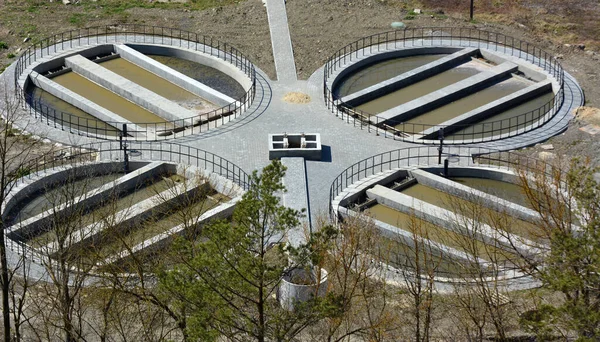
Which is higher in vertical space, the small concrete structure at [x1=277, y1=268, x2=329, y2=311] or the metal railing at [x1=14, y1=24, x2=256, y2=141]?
the metal railing at [x1=14, y1=24, x2=256, y2=141]

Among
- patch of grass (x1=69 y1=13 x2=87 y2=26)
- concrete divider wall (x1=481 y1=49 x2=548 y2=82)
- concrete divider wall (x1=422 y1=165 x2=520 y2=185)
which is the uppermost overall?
patch of grass (x1=69 y1=13 x2=87 y2=26)

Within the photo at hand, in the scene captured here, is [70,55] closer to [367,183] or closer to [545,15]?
[367,183]

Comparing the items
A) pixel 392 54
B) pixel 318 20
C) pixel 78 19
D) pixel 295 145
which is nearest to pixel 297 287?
pixel 295 145

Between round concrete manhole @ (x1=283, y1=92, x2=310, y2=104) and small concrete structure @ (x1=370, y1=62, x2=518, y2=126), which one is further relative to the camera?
round concrete manhole @ (x1=283, y1=92, x2=310, y2=104)

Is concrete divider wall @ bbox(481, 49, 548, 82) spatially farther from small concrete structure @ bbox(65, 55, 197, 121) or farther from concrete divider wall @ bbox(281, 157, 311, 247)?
small concrete structure @ bbox(65, 55, 197, 121)

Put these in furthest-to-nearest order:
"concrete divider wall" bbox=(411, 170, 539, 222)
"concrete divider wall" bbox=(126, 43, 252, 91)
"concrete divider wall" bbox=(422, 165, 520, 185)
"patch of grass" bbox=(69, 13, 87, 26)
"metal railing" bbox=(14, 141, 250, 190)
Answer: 1. "patch of grass" bbox=(69, 13, 87, 26)
2. "concrete divider wall" bbox=(126, 43, 252, 91)
3. "concrete divider wall" bbox=(422, 165, 520, 185)
4. "metal railing" bbox=(14, 141, 250, 190)
5. "concrete divider wall" bbox=(411, 170, 539, 222)

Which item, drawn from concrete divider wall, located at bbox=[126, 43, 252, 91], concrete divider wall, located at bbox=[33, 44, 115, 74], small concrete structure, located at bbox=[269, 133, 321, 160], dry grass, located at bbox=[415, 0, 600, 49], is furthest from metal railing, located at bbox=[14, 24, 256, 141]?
dry grass, located at bbox=[415, 0, 600, 49]
